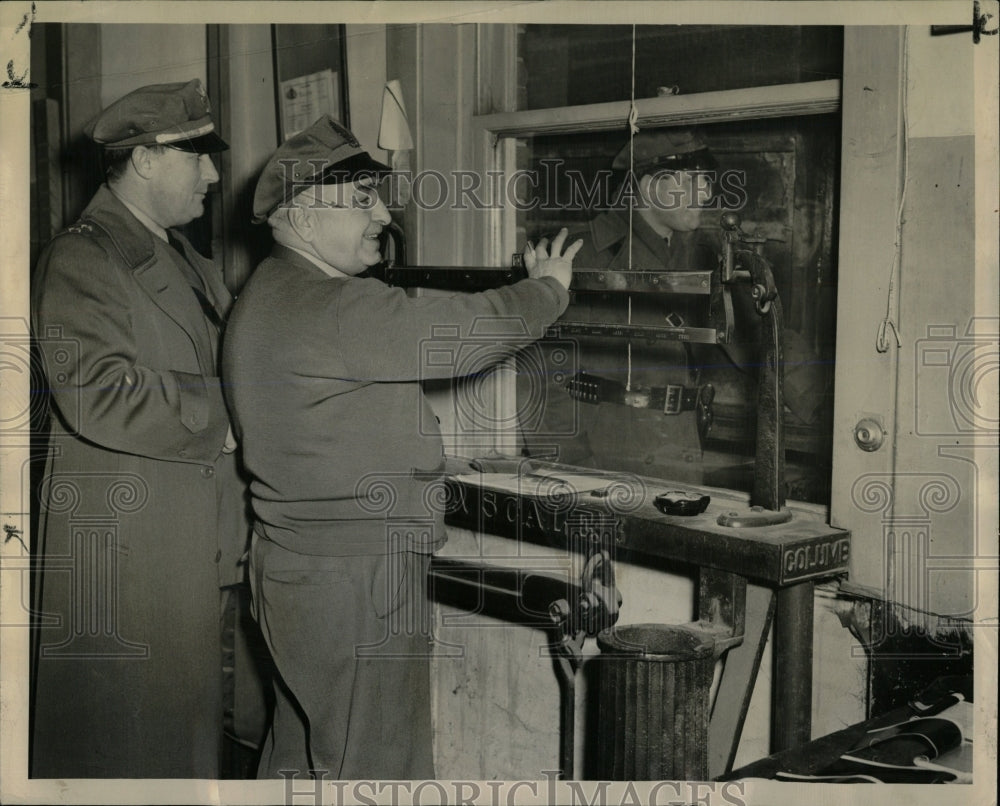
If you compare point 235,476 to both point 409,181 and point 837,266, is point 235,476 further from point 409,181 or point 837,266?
point 837,266

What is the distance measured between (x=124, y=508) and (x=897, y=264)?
1.56m

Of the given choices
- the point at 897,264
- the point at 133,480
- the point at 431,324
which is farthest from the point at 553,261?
the point at 133,480

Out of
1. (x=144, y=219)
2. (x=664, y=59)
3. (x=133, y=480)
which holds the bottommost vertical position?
(x=133, y=480)

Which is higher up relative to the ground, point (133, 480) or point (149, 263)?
point (149, 263)

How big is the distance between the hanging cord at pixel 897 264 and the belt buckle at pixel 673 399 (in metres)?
0.38

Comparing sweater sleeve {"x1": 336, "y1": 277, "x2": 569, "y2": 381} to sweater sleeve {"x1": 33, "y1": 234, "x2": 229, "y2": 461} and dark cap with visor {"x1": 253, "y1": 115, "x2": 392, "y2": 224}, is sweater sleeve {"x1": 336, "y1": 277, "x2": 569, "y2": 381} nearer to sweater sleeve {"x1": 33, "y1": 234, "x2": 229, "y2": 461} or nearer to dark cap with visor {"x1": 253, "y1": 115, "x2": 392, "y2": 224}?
dark cap with visor {"x1": 253, "y1": 115, "x2": 392, "y2": 224}

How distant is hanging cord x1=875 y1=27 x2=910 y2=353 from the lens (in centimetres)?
167

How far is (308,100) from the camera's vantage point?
264 centimetres

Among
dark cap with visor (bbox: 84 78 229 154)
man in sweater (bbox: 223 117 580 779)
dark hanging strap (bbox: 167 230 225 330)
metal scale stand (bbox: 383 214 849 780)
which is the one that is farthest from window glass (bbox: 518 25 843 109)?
dark hanging strap (bbox: 167 230 225 330)

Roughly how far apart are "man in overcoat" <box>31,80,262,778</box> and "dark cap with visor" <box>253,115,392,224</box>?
0.91ft

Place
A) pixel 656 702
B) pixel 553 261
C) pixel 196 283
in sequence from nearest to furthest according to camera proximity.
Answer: pixel 656 702 → pixel 553 261 → pixel 196 283

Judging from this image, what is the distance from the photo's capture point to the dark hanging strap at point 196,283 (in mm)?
2172

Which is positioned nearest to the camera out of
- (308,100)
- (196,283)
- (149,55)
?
(196,283)

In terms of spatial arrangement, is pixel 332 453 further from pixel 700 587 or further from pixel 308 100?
pixel 308 100
